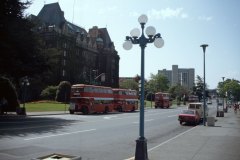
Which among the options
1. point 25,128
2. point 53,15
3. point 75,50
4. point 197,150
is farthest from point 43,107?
point 53,15

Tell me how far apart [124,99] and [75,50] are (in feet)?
136

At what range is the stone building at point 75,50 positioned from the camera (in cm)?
8756

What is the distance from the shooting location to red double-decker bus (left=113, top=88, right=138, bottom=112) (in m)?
56.0

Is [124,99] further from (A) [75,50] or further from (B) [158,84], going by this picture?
(B) [158,84]

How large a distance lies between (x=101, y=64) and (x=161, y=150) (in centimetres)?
9884

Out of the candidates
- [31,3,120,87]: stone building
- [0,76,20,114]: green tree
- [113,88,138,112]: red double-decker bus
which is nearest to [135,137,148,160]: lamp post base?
[0,76,20,114]: green tree

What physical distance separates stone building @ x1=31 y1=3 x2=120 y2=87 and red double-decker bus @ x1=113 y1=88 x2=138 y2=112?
52.8 feet

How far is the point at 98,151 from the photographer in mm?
14883

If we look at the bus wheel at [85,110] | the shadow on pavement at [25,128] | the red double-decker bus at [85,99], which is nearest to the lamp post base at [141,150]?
the shadow on pavement at [25,128]

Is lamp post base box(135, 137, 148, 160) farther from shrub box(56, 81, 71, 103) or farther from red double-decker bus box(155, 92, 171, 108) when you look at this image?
red double-decker bus box(155, 92, 171, 108)

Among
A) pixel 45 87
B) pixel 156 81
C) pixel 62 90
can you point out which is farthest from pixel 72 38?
pixel 156 81

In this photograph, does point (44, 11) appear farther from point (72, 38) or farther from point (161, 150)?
point (161, 150)

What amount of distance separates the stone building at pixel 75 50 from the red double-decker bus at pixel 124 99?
1609cm

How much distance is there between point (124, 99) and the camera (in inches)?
2280
